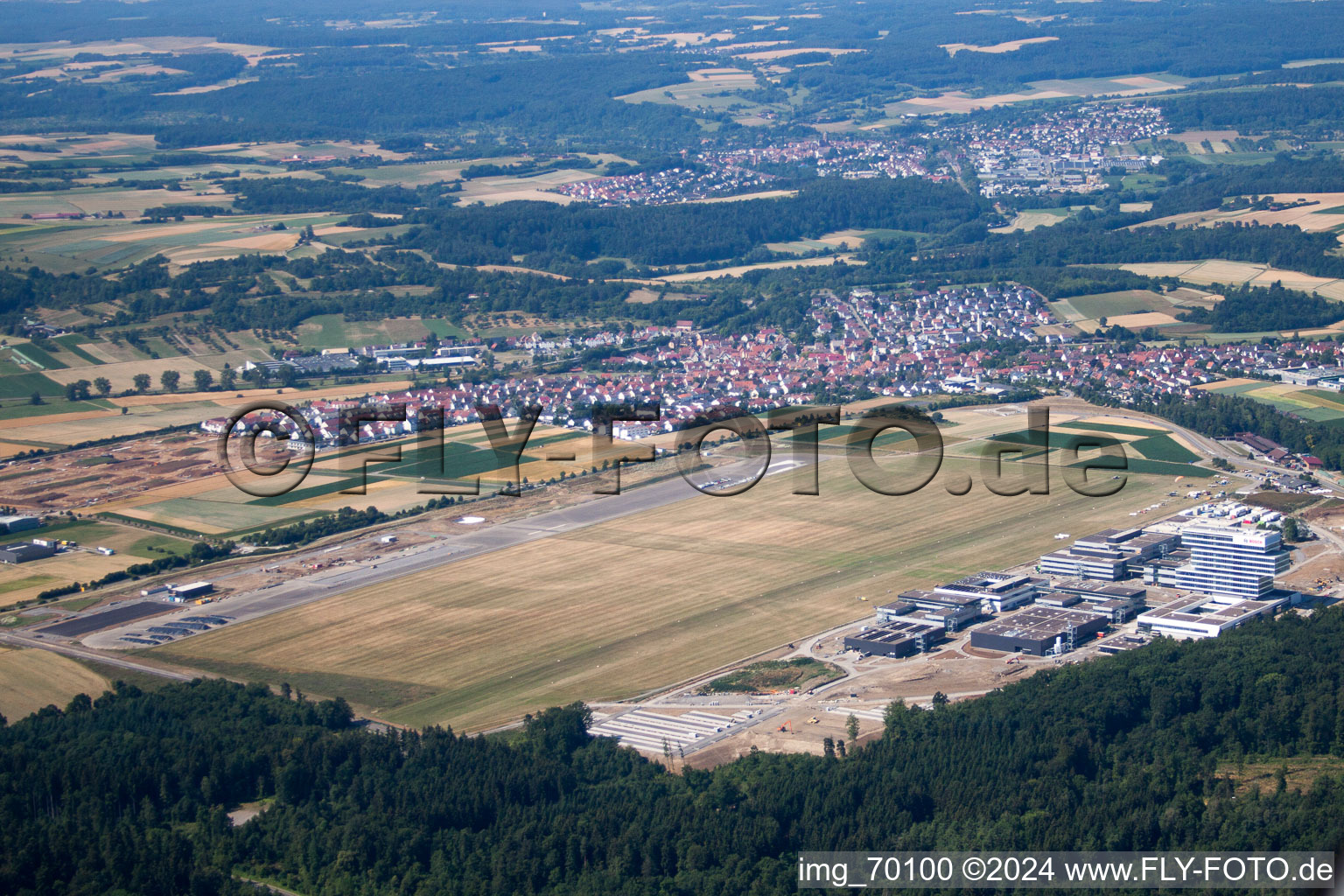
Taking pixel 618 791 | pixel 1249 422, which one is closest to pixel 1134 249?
pixel 1249 422

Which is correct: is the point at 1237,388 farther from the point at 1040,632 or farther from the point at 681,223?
A: the point at 681,223

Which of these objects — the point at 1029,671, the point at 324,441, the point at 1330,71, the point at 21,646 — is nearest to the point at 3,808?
the point at 21,646

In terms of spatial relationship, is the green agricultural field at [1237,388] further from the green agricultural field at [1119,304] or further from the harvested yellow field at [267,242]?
the harvested yellow field at [267,242]

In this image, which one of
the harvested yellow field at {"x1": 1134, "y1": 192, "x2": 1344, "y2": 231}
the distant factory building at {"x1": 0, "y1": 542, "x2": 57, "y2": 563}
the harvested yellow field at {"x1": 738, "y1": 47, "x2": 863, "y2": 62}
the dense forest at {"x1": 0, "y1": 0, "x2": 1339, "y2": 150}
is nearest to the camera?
the distant factory building at {"x1": 0, "y1": 542, "x2": 57, "y2": 563}

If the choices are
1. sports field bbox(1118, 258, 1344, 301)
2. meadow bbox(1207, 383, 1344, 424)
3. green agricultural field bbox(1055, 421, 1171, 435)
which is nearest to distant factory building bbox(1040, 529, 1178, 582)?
green agricultural field bbox(1055, 421, 1171, 435)

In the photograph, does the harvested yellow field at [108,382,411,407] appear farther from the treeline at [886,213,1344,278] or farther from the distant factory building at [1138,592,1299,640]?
A: the distant factory building at [1138,592,1299,640]

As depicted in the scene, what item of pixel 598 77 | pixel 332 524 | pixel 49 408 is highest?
pixel 598 77
